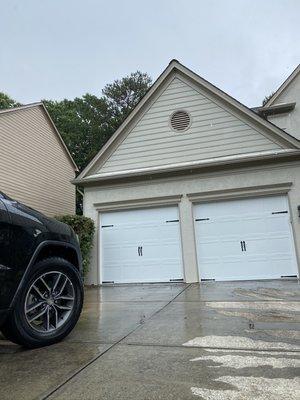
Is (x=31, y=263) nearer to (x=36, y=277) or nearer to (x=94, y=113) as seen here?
(x=36, y=277)

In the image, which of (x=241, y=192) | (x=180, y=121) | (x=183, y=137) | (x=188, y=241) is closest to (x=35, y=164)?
(x=180, y=121)

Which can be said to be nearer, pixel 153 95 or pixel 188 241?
pixel 188 241

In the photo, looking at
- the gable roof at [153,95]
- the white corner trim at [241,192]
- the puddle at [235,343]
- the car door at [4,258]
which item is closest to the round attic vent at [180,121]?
the gable roof at [153,95]

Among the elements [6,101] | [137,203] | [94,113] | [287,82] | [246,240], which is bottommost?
[246,240]

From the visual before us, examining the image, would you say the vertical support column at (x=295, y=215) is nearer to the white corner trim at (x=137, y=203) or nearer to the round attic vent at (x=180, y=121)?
the white corner trim at (x=137, y=203)

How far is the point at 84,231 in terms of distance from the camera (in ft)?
31.9

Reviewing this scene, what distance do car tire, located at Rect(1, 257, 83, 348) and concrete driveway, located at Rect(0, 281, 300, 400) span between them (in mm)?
140

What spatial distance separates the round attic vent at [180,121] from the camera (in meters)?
10.4

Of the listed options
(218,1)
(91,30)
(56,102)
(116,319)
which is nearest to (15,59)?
(91,30)

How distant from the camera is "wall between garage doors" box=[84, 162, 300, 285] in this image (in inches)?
360

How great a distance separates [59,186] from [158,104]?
25.4ft

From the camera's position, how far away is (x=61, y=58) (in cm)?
1523

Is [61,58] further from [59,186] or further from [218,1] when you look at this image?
[218,1]

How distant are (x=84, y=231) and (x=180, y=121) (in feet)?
14.3
